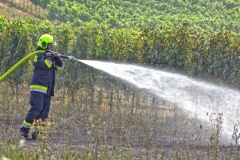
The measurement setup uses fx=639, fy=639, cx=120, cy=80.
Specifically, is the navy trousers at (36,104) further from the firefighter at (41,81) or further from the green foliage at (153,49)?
the green foliage at (153,49)

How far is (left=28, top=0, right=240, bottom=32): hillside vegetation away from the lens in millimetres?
41281

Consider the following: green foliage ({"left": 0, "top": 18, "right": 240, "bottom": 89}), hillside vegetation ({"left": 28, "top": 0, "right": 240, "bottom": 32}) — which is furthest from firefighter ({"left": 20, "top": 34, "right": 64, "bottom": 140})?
hillside vegetation ({"left": 28, "top": 0, "right": 240, "bottom": 32})

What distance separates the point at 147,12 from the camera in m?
45.7

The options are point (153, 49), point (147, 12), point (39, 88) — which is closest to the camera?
point (39, 88)

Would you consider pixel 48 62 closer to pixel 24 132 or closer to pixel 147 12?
pixel 24 132

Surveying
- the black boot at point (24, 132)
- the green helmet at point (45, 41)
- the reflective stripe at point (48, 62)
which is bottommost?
the black boot at point (24, 132)

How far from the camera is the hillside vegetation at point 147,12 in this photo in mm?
41281

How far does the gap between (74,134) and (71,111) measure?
159 cm

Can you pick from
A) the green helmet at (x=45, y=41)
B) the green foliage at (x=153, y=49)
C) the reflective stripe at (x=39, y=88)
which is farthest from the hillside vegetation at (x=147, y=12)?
the reflective stripe at (x=39, y=88)

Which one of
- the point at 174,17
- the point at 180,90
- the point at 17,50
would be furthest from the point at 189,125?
the point at 174,17

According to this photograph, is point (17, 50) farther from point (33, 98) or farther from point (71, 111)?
point (33, 98)

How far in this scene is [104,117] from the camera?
460 inches

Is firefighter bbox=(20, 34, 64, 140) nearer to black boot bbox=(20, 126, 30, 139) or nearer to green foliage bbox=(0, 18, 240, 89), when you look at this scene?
black boot bbox=(20, 126, 30, 139)

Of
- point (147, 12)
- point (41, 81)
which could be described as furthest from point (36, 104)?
point (147, 12)
